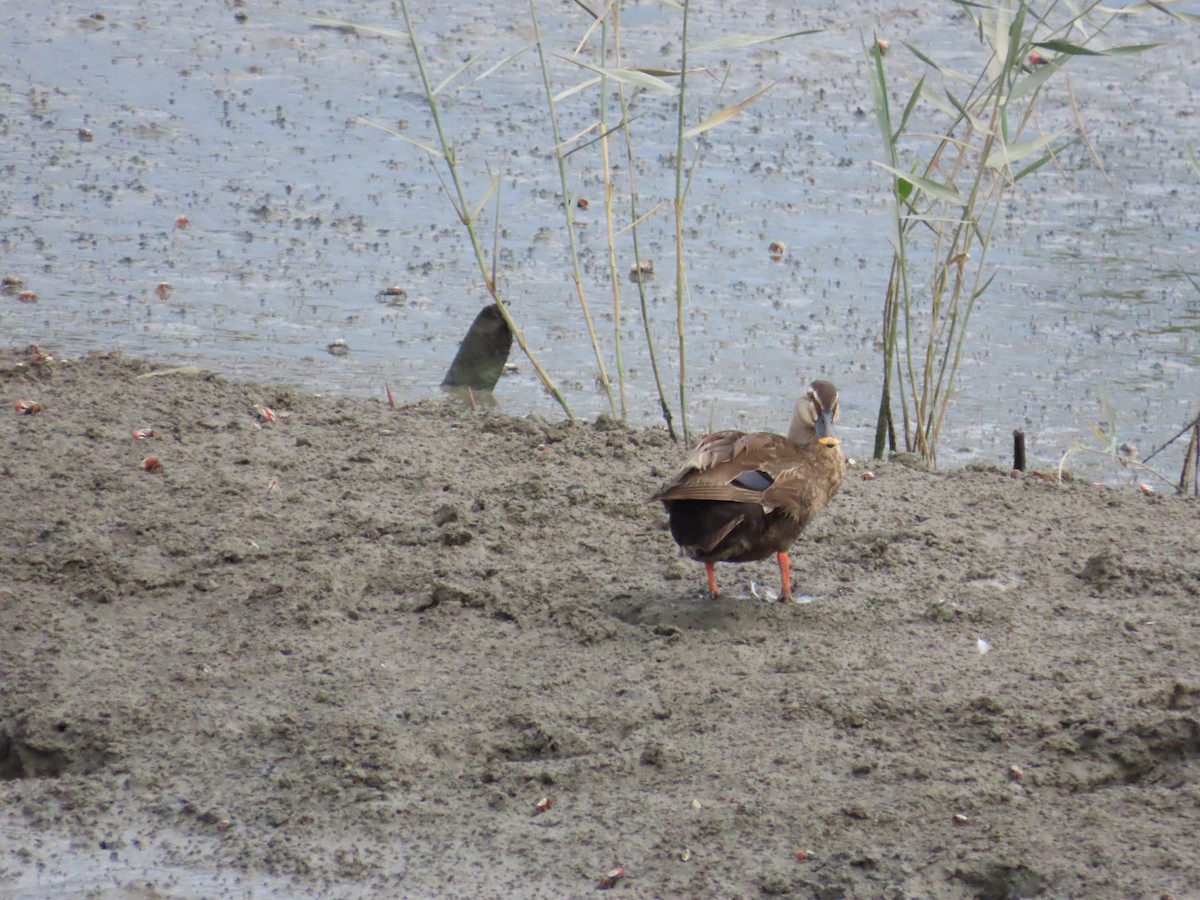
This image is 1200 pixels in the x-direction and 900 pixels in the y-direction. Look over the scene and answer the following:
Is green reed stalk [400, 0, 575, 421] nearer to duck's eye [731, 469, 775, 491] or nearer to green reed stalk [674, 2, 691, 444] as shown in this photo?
green reed stalk [674, 2, 691, 444]

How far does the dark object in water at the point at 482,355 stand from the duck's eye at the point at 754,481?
254 cm

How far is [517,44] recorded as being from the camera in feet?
38.0

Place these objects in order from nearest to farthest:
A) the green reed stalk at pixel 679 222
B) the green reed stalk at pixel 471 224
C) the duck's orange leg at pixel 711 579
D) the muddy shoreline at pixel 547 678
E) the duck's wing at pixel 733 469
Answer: the muddy shoreline at pixel 547 678, the duck's wing at pixel 733 469, the duck's orange leg at pixel 711 579, the green reed stalk at pixel 679 222, the green reed stalk at pixel 471 224

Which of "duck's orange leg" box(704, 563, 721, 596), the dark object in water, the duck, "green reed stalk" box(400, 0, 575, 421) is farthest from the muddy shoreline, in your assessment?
the dark object in water

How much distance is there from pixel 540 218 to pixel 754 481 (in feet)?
15.8

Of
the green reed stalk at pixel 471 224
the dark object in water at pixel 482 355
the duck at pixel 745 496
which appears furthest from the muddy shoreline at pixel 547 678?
the dark object in water at pixel 482 355

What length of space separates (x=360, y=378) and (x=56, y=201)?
117 inches

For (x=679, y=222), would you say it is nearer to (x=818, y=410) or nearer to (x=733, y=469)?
(x=818, y=410)

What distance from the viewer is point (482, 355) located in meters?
6.80

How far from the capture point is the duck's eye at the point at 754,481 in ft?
14.4

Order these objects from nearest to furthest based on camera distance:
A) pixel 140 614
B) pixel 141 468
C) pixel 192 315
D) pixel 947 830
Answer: pixel 947 830 < pixel 140 614 < pixel 141 468 < pixel 192 315

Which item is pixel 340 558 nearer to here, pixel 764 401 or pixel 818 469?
pixel 818 469

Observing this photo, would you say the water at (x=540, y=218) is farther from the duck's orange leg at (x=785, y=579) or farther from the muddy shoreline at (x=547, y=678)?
the duck's orange leg at (x=785, y=579)

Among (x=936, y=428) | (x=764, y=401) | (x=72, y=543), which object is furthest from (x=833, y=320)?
(x=72, y=543)
